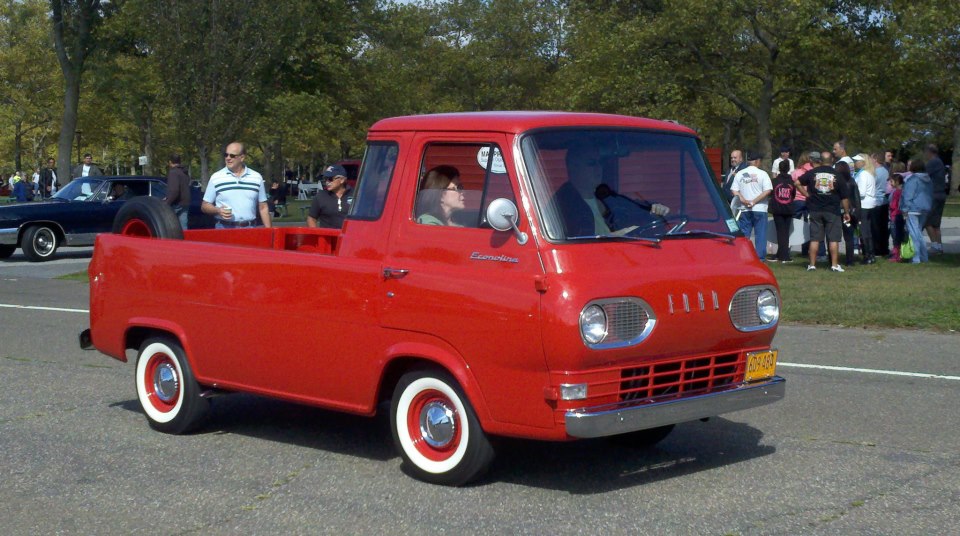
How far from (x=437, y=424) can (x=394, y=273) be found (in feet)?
2.64

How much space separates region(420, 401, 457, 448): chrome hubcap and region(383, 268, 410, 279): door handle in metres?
0.67

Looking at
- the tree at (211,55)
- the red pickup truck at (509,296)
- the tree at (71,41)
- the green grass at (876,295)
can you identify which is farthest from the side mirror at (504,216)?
the tree at (71,41)

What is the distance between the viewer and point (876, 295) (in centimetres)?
1491

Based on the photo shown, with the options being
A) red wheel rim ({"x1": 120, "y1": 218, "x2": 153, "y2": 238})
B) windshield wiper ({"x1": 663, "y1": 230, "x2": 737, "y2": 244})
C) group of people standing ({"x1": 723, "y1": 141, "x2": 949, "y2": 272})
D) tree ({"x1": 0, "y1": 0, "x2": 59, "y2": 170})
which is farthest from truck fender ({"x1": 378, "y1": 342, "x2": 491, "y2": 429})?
tree ({"x1": 0, "y1": 0, "x2": 59, "y2": 170})

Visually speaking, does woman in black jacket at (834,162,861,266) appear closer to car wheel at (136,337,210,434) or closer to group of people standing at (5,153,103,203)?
car wheel at (136,337,210,434)

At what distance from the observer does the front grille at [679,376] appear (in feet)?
19.6

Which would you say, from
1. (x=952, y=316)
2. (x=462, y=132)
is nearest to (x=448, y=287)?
(x=462, y=132)

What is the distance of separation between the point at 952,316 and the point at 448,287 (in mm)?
8662

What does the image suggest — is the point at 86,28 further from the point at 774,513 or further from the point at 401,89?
the point at 774,513

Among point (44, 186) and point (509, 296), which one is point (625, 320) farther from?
point (44, 186)

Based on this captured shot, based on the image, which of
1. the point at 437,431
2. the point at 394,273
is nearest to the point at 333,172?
the point at 394,273

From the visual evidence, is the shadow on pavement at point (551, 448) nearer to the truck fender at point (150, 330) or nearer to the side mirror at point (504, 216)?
the truck fender at point (150, 330)

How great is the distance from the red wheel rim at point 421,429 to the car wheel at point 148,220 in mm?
2541

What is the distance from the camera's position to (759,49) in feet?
139
